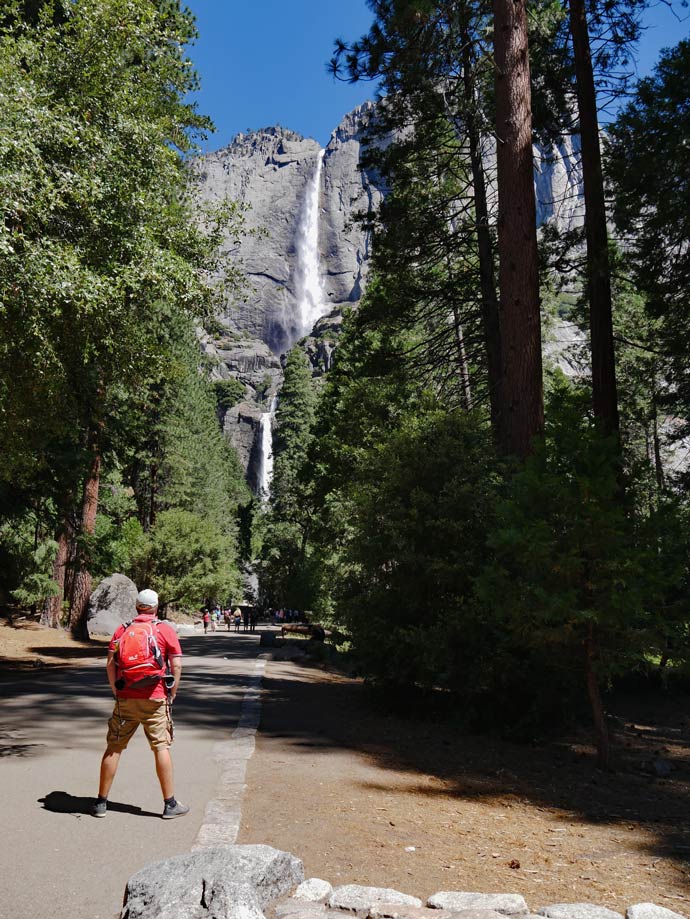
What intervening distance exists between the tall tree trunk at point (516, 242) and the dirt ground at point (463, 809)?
3.89m

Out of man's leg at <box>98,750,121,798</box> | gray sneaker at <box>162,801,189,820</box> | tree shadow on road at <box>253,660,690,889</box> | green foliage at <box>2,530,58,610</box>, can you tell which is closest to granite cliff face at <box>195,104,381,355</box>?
green foliage at <box>2,530,58,610</box>

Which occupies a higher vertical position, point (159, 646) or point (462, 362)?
point (462, 362)

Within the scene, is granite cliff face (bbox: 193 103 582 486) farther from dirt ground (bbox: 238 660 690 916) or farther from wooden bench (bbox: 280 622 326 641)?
dirt ground (bbox: 238 660 690 916)

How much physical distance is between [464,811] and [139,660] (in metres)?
2.79

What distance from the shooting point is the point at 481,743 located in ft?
27.8

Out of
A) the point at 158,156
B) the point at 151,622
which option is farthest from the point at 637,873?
the point at 158,156

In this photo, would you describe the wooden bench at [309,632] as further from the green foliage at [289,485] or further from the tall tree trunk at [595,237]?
the tall tree trunk at [595,237]

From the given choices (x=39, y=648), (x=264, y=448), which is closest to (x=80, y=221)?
(x=39, y=648)

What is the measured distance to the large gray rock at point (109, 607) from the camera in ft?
69.5

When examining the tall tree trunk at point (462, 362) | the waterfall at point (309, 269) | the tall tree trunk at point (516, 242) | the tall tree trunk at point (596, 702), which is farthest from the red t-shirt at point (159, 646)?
the waterfall at point (309, 269)

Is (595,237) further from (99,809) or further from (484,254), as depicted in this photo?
(99,809)

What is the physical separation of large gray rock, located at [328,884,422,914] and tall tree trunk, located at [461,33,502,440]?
1049 centimetres

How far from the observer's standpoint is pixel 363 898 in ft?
10.8

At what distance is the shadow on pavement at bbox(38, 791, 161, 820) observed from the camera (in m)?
4.77
